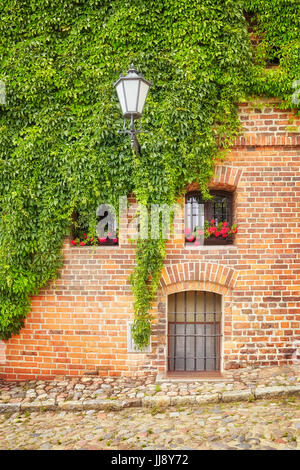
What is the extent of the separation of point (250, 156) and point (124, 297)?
3018 mm

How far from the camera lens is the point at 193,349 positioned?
5.72 meters

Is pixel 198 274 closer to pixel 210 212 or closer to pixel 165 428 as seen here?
pixel 210 212

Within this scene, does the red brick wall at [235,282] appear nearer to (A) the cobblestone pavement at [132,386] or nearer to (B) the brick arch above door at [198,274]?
(B) the brick arch above door at [198,274]

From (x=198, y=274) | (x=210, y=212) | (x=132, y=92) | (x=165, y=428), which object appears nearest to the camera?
(x=165, y=428)

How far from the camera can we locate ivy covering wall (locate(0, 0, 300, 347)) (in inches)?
204

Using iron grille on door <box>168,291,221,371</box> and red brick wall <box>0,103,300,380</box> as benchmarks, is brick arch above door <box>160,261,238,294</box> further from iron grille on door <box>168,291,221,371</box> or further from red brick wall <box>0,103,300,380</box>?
iron grille on door <box>168,291,221,371</box>

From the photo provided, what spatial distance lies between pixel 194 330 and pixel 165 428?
1.94 m

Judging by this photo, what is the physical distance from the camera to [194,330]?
18.7ft

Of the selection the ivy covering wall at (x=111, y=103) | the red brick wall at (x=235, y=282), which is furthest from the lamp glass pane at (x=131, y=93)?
the red brick wall at (x=235, y=282)

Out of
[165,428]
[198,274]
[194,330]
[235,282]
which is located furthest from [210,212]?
[165,428]

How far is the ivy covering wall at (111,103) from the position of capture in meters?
5.19

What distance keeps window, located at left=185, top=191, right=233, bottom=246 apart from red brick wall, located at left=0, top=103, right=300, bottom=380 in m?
0.27

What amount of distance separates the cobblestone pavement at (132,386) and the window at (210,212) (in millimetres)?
2108
